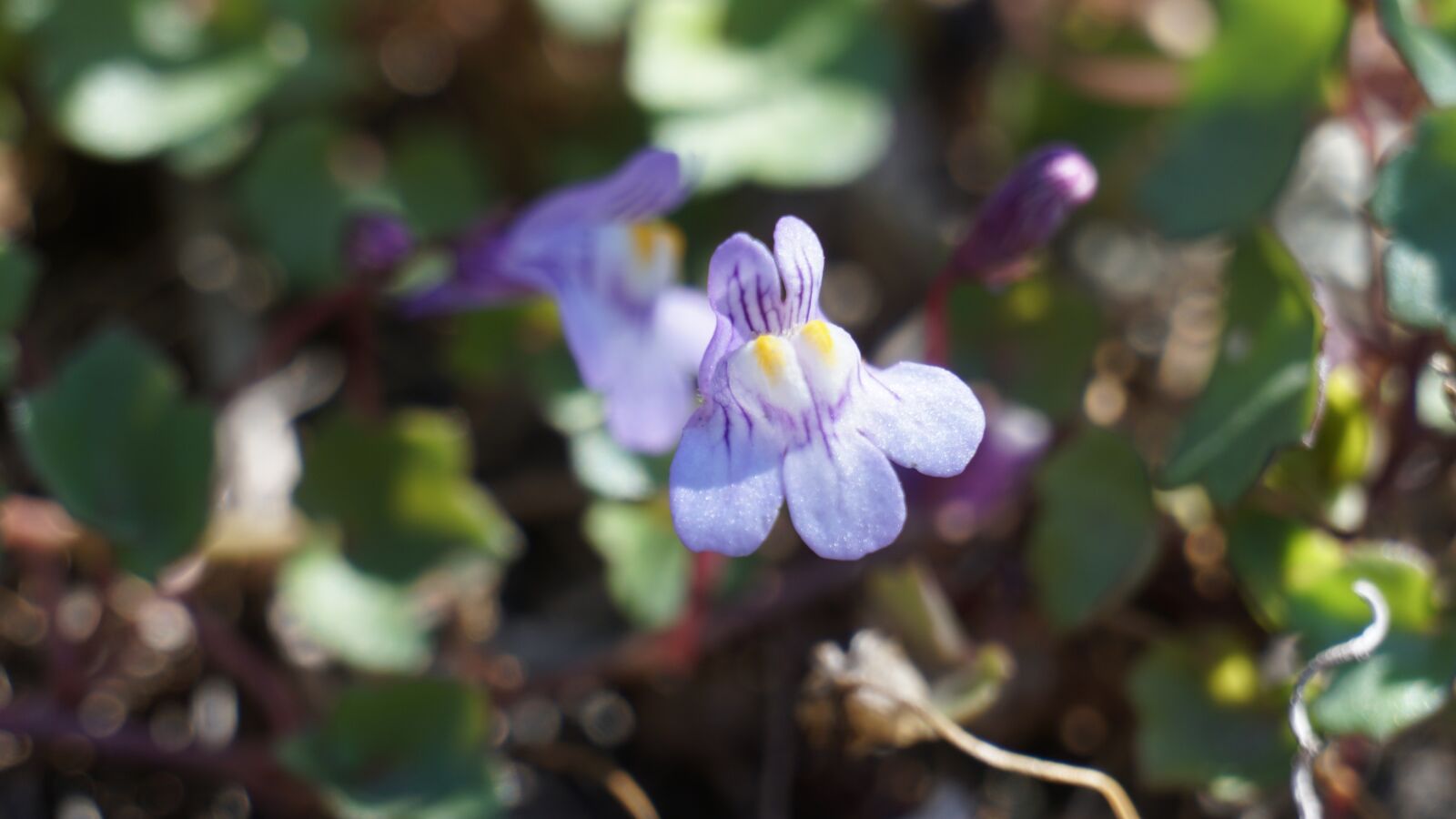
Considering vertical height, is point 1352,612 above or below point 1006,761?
above

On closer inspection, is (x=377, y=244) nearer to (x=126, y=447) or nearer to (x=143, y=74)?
(x=126, y=447)

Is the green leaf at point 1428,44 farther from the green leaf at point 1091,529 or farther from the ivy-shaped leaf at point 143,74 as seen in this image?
the ivy-shaped leaf at point 143,74

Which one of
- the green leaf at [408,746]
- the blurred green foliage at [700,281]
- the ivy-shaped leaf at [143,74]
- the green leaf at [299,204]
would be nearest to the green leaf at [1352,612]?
the blurred green foliage at [700,281]

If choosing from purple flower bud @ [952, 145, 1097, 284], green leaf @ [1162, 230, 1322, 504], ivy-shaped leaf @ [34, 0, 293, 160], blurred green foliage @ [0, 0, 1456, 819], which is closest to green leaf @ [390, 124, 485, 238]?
blurred green foliage @ [0, 0, 1456, 819]

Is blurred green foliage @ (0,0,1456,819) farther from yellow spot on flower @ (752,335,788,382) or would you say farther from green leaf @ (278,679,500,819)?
yellow spot on flower @ (752,335,788,382)

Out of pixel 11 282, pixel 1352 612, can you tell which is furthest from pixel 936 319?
pixel 11 282

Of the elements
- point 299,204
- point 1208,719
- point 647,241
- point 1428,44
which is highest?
point 1428,44
